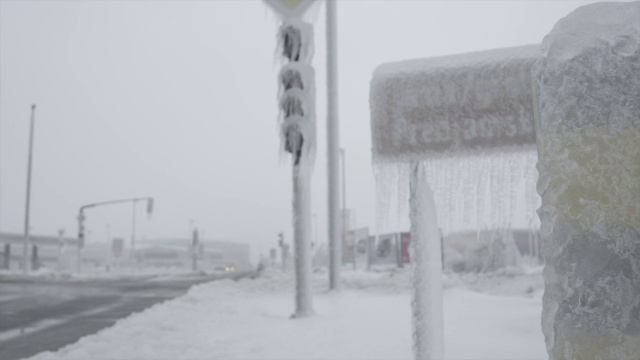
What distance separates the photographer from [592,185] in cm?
207

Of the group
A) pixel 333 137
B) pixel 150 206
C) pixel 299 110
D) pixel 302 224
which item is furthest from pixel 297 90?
pixel 150 206

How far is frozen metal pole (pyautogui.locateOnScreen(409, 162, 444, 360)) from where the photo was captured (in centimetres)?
380

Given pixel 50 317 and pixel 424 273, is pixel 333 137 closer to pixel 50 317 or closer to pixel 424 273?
pixel 50 317

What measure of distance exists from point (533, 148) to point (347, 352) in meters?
2.51

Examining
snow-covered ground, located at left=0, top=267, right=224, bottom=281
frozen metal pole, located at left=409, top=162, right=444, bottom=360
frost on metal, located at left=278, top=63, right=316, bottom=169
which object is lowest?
snow-covered ground, located at left=0, top=267, right=224, bottom=281

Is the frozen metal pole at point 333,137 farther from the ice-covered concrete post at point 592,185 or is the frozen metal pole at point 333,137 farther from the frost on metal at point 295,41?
the ice-covered concrete post at point 592,185

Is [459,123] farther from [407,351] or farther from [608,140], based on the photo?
[407,351]

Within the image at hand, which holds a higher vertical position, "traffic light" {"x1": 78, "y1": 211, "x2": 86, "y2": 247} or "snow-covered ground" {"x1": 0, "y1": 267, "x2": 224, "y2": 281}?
"traffic light" {"x1": 78, "y1": 211, "x2": 86, "y2": 247}

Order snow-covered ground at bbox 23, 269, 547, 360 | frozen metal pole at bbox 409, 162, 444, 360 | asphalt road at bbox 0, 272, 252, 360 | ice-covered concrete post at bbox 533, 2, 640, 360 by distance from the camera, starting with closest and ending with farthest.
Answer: ice-covered concrete post at bbox 533, 2, 640, 360
frozen metal pole at bbox 409, 162, 444, 360
snow-covered ground at bbox 23, 269, 547, 360
asphalt road at bbox 0, 272, 252, 360

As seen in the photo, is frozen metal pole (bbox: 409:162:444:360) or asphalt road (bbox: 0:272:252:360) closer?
frozen metal pole (bbox: 409:162:444:360)

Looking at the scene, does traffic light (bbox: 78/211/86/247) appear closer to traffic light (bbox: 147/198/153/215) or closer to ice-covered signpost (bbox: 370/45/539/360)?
traffic light (bbox: 147/198/153/215)

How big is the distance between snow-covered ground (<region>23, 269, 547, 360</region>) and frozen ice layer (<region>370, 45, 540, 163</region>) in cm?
194

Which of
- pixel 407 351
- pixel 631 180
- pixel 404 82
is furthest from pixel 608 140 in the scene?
pixel 407 351

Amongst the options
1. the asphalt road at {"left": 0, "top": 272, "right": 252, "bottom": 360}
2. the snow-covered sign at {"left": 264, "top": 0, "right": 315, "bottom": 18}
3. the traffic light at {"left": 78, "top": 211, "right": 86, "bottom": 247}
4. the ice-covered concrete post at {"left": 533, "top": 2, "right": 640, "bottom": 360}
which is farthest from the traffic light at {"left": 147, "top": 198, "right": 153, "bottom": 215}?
the ice-covered concrete post at {"left": 533, "top": 2, "right": 640, "bottom": 360}
